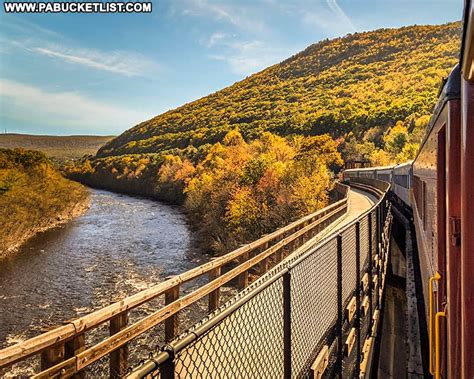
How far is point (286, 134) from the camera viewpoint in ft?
290

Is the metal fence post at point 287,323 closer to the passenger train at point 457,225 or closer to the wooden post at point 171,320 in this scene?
the passenger train at point 457,225

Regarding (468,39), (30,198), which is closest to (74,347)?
(468,39)

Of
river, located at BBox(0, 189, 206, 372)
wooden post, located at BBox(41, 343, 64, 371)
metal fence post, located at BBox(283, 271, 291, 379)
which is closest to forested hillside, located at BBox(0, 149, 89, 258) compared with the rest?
river, located at BBox(0, 189, 206, 372)

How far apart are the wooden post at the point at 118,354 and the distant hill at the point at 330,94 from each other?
2713 inches

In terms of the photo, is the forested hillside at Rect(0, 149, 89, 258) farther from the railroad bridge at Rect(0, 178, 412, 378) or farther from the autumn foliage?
the railroad bridge at Rect(0, 178, 412, 378)

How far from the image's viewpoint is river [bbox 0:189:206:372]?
52.9ft

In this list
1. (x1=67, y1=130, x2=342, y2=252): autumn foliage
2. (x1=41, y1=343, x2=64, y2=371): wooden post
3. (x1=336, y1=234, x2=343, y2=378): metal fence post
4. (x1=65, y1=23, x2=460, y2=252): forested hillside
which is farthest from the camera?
(x1=65, y1=23, x2=460, y2=252): forested hillside

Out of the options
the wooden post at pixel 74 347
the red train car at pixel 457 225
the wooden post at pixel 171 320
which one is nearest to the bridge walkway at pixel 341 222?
the wooden post at pixel 171 320

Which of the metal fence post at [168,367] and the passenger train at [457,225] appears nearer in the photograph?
the metal fence post at [168,367]

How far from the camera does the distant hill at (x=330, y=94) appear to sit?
8231 centimetres

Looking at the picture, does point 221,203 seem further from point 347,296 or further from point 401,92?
point 401,92

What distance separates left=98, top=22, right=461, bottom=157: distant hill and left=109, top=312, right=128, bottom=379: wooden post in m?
68.9

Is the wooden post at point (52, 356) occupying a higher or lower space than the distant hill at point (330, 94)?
lower

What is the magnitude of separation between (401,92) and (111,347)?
102 meters
